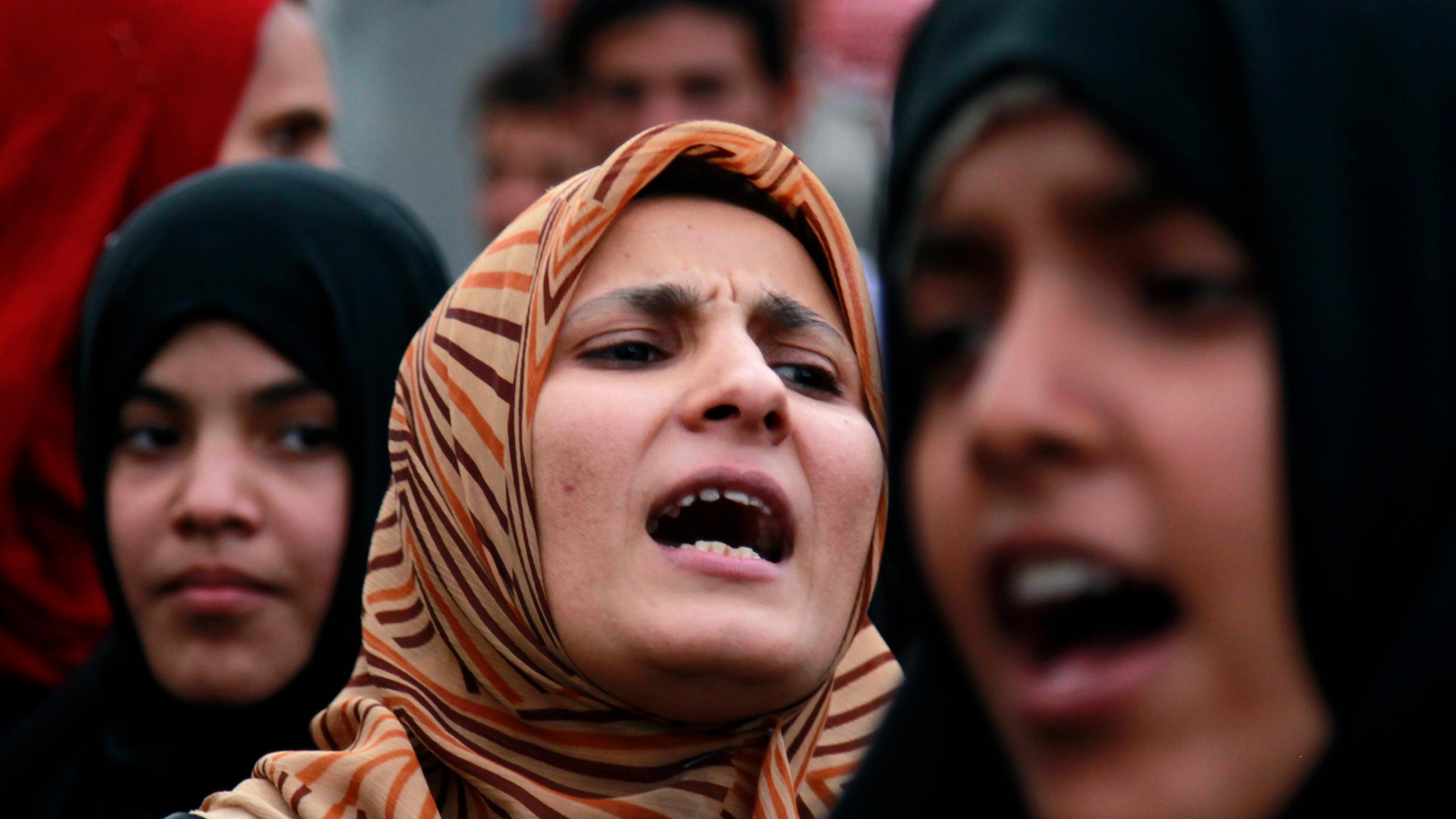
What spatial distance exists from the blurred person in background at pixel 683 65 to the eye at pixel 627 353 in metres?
2.61

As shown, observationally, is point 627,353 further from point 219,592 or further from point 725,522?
point 219,592

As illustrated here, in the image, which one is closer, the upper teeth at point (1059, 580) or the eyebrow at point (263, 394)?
the upper teeth at point (1059, 580)

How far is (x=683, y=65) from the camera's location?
4938 mm

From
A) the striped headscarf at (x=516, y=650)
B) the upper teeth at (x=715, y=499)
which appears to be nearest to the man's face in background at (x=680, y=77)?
the striped headscarf at (x=516, y=650)

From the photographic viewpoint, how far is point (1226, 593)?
122 cm

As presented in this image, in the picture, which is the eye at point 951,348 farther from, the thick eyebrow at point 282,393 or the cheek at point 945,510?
the thick eyebrow at point 282,393

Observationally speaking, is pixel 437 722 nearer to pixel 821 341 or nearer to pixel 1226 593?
pixel 821 341

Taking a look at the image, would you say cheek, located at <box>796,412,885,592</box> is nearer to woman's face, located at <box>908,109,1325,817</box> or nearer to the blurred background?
woman's face, located at <box>908,109,1325,817</box>

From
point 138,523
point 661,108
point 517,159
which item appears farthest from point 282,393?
point 517,159

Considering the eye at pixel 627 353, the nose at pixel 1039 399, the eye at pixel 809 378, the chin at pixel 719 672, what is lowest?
Result: the chin at pixel 719 672

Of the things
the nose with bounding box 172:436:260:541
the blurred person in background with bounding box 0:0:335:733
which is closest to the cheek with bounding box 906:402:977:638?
the nose with bounding box 172:436:260:541

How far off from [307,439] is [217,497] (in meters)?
0.19

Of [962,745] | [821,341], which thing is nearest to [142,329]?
[821,341]

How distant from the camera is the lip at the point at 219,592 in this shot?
9.32 feet
